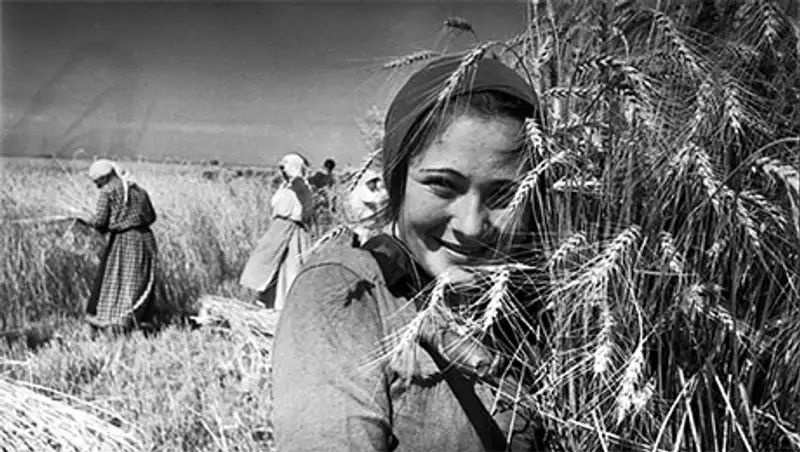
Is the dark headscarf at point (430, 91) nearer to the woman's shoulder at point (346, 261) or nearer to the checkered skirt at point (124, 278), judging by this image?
the woman's shoulder at point (346, 261)

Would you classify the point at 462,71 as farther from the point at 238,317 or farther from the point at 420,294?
the point at 238,317

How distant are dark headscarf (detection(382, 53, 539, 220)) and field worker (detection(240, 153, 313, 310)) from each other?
→ 6242 millimetres

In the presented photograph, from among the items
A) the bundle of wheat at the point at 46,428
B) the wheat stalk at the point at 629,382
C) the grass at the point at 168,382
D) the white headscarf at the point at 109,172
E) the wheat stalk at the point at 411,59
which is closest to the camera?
the wheat stalk at the point at 629,382

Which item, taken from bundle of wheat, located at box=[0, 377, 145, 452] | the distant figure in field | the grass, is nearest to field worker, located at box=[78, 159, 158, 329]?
the grass

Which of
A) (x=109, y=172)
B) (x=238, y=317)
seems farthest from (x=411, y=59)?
(x=109, y=172)

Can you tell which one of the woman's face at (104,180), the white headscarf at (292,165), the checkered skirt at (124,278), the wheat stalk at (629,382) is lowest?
the checkered skirt at (124,278)

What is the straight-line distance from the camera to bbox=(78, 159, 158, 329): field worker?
7.41m

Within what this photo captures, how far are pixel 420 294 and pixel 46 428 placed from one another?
2586 millimetres

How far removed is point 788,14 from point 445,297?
0.49m

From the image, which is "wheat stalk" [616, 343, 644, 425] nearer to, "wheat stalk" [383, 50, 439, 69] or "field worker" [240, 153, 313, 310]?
→ "wheat stalk" [383, 50, 439, 69]

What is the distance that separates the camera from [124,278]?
752cm

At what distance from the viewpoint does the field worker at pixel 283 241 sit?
295 inches

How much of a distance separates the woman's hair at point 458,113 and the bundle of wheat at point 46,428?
8.00 ft

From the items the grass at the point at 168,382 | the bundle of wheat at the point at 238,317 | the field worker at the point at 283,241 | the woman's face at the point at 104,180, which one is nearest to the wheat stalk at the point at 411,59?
the grass at the point at 168,382
